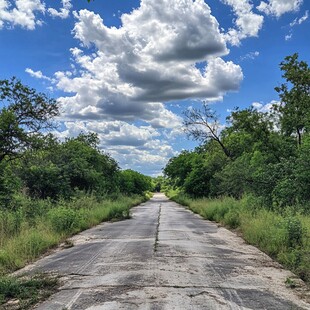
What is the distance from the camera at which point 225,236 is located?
596 inches

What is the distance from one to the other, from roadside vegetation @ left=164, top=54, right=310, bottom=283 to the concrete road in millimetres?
848

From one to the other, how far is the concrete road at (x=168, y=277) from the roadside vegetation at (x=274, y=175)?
85 cm

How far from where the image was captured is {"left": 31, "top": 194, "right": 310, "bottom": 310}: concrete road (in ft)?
19.5

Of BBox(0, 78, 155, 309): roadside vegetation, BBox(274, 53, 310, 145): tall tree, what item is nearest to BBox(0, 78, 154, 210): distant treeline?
BBox(0, 78, 155, 309): roadside vegetation

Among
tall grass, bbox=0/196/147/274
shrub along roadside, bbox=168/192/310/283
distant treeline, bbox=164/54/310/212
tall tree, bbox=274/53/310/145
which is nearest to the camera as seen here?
shrub along roadside, bbox=168/192/310/283

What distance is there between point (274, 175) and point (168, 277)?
13.4m

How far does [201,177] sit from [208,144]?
736cm

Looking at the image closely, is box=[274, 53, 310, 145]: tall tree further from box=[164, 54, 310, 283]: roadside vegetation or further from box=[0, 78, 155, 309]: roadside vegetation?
box=[0, 78, 155, 309]: roadside vegetation

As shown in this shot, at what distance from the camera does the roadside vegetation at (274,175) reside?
34.7 feet

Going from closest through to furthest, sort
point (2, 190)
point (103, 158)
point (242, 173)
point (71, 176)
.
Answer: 1. point (2, 190)
2. point (242, 173)
3. point (71, 176)
4. point (103, 158)

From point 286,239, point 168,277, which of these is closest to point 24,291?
point 168,277

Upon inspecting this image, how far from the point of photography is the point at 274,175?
19.5 m

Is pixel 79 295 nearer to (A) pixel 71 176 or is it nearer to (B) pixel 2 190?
(B) pixel 2 190

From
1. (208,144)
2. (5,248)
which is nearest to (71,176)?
(208,144)
